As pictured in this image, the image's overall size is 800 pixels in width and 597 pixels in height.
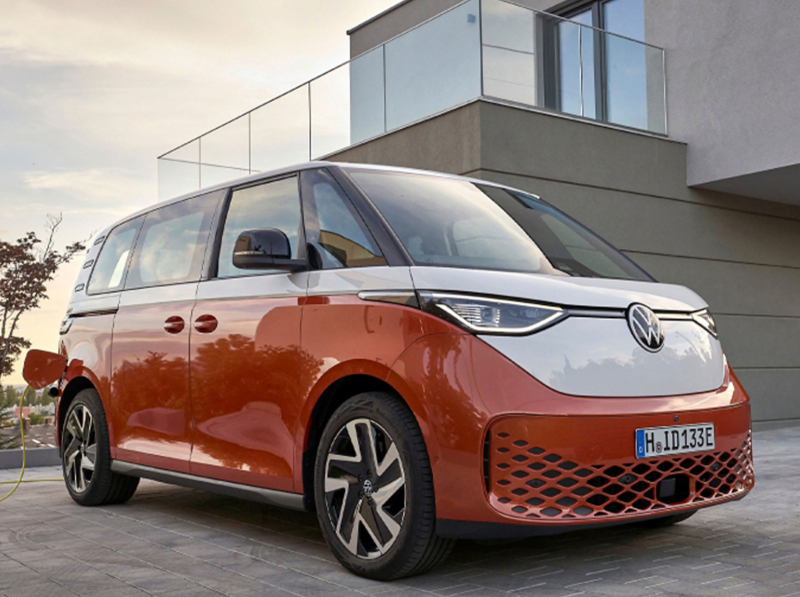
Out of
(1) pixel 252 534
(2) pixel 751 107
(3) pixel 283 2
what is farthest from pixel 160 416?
(2) pixel 751 107

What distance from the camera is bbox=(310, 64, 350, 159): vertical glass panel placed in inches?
459

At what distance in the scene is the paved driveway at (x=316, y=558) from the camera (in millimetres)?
3512

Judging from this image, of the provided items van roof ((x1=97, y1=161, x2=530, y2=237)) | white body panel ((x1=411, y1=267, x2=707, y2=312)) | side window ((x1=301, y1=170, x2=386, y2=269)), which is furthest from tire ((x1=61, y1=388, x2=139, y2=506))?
white body panel ((x1=411, y1=267, x2=707, y2=312))

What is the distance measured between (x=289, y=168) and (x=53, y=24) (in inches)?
343

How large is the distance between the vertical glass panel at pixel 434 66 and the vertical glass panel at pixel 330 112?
0.95 meters

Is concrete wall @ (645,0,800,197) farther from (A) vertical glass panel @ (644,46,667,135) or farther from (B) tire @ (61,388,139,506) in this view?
(B) tire @ (61,388,139,506)

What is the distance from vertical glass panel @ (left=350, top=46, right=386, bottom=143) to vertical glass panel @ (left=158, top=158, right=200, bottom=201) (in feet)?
12.3

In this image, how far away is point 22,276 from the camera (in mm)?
18969

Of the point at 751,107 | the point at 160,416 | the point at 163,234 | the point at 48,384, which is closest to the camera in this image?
the point at 160,416

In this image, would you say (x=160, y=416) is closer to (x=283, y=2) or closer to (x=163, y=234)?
(x=163, y=234)

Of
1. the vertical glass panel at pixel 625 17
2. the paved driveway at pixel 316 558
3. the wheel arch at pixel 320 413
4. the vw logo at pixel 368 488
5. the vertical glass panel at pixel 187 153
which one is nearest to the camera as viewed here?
the paved driveway at pixel 316 558

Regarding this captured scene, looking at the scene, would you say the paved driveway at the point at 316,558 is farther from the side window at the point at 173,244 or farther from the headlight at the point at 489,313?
the side window at the point at 173,244

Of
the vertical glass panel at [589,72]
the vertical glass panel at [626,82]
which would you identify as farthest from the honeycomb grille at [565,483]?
the vertical glass panel at [626,82]

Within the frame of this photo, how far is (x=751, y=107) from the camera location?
11.2 metres
